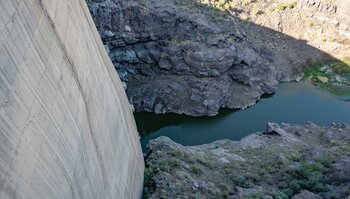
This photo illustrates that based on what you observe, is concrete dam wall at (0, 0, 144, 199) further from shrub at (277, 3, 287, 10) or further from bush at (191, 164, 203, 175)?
shrub at (277, 3, 287, 10)

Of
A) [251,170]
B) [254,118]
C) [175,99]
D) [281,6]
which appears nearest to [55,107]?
[251,170]

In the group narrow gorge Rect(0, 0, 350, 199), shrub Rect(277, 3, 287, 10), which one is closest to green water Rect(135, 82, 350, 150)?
narrow gorge Rect(0, 0, 350, 199)

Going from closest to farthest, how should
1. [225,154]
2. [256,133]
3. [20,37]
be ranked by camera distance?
[20,37] < [225,154] < [256,133]

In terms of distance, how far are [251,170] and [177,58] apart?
1255cm

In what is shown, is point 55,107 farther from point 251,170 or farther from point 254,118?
point 254,118

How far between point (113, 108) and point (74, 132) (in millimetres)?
4033

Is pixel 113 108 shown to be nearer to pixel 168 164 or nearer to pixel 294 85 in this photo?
pixel 168 164

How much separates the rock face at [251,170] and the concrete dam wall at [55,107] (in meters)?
4.04

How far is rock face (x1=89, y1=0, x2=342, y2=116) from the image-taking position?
29.8 meters

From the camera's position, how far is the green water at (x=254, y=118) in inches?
1117

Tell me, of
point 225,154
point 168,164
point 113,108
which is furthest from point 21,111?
point 225,154

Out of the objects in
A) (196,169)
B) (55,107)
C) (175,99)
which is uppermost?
(55,107)

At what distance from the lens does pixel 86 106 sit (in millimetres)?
11539

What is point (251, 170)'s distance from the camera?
1992cm
